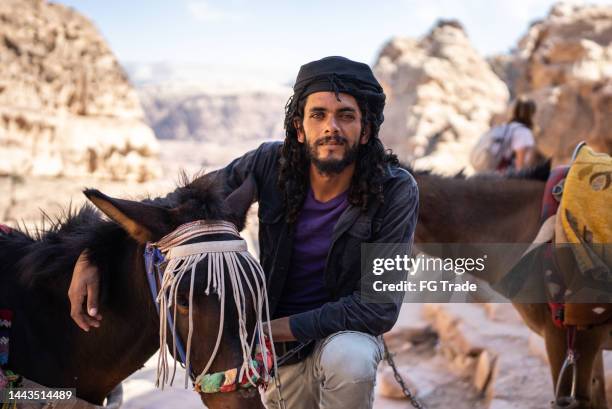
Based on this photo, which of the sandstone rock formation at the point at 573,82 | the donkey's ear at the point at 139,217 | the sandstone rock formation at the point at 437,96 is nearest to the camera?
the donkey's ear at the point at 139,217

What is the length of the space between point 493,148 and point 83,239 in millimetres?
4618

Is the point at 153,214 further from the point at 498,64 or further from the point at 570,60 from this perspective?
the point at 498,64

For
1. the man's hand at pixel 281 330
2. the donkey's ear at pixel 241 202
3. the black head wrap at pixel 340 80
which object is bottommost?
the man's hand at pixel 281 330

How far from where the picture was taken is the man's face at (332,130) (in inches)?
81.8

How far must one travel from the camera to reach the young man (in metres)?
1.97

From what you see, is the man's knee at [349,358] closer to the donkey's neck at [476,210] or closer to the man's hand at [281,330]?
the man's hand at [281,330]

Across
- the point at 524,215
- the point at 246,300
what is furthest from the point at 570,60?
the point at 246,300

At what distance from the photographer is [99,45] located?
12328 millimetres

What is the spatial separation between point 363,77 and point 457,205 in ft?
4.74

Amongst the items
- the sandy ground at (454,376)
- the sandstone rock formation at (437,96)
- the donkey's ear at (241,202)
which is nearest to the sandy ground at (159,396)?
the sandy ground at (454,376)

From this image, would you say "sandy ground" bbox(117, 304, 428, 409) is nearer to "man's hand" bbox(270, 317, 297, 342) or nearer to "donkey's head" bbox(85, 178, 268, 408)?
"man's hand" bbox(270, 317, 297, 342)

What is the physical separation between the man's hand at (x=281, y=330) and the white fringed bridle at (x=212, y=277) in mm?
310

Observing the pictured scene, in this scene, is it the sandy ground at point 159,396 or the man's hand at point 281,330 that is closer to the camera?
the man's hand at point 281,330

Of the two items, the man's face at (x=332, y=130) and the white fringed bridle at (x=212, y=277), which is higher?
the man's face at (x=332, y=130)
